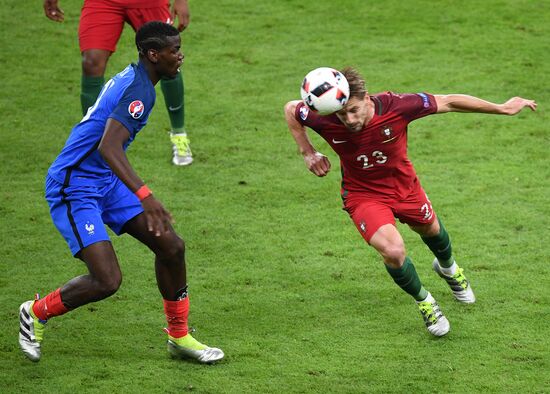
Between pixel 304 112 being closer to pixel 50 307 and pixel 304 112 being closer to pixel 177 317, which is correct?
pixel 177 317

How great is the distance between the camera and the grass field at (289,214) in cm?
674

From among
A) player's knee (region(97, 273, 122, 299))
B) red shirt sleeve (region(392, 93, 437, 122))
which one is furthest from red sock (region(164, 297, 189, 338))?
red shirt sleeve (region(392, 93, 437, 122))

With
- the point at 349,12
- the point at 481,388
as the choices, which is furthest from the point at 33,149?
the point at 481,388

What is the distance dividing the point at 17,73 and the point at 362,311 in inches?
256

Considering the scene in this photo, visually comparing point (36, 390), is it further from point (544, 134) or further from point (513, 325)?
point (544, 134)

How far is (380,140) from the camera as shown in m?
7.06

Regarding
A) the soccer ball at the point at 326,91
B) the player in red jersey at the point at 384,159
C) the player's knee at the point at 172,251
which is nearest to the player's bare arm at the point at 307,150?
the player in red jersey at the point at 384,159

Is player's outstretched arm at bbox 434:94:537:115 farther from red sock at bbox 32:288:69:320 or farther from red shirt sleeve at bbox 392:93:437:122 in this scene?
red sock at bbox 32:288:69:320

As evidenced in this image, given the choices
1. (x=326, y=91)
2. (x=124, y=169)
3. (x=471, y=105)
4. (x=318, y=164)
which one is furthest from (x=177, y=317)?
(x=471, y=105)

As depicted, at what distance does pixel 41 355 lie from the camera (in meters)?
6.96

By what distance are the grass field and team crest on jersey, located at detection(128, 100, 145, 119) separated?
1.61 m

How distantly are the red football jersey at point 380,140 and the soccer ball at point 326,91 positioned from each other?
33 cm

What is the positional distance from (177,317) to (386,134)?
181 cm

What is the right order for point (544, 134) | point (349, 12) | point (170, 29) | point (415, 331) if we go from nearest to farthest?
point (170, 29) → point (415, 331) → point (544, 134) → point (349, 12)
